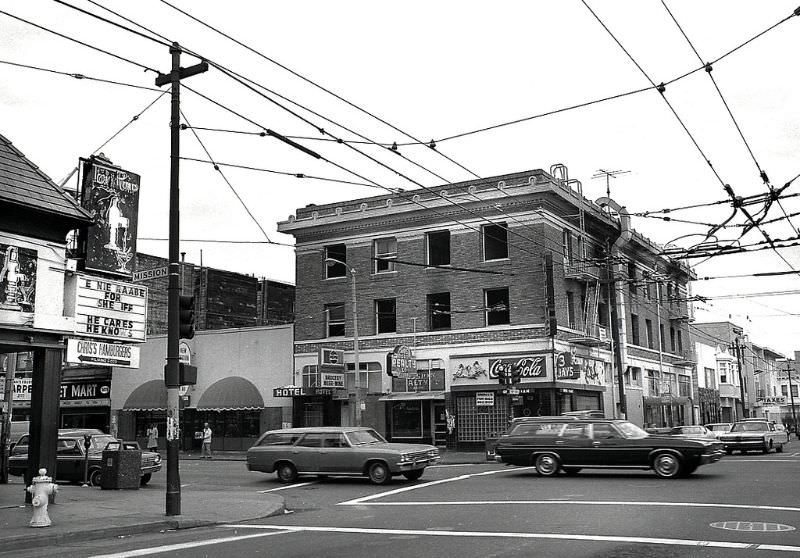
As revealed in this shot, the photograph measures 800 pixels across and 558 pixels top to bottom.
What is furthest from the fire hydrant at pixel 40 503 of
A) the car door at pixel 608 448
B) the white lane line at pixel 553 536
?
the car door at pixel 608 448

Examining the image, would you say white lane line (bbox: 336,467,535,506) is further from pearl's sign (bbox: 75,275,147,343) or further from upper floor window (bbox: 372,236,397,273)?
upper floor window (bbox: 372,236,397,273)

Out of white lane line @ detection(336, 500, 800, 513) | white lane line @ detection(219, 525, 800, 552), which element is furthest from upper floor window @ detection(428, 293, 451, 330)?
white lane line @ detection(219, 525, 800, 552)

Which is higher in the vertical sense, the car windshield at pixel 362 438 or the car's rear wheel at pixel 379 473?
the car windshield at pixel 362 438

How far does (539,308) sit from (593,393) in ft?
21.2

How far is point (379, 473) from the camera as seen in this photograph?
21.4 m

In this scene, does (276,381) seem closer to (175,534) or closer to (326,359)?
(326,359)

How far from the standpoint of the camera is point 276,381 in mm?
41594

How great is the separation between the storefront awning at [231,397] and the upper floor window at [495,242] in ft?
44.1

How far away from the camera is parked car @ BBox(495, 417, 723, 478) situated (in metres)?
20.3

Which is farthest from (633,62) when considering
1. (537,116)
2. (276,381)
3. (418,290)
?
(276,381)

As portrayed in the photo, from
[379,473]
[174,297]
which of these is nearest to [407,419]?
[379,473]

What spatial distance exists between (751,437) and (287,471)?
21.2 m

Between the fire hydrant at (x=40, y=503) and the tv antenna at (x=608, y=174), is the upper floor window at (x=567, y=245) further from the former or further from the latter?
the fire hydrant at (x=40, y=503)

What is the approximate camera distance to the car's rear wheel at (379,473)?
69.9ft
